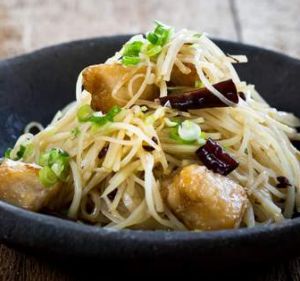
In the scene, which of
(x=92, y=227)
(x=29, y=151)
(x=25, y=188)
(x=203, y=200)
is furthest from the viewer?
(x=29, y=151)

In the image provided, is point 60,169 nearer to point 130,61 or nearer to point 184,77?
point 130,61

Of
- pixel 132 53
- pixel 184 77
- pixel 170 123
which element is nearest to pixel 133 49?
pixel 132 53

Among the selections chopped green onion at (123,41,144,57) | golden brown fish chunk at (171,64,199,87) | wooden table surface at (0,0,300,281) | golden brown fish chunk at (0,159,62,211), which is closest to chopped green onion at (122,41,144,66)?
chopped green onion at (123,41,144,57)

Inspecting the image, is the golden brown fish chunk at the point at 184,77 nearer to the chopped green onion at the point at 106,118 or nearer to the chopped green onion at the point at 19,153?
the chopped green onion at the point at 106,118

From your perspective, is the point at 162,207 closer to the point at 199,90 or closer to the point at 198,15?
the point at 199,90

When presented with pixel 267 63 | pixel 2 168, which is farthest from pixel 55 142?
pixel 267 63

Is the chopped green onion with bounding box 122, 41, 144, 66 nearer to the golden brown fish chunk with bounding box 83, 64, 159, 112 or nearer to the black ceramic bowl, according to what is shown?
the golden brown fish chunk with bounding box 83, 64, 159, 112

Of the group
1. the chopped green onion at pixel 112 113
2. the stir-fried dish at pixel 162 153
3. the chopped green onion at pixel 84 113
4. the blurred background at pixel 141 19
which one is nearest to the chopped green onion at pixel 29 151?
the stir-fried dish at pixel 162 153
